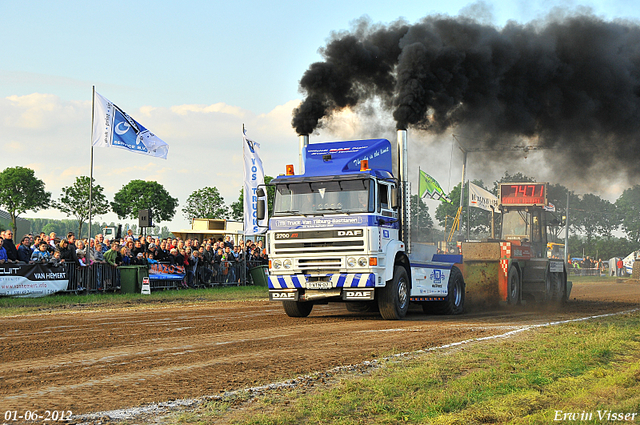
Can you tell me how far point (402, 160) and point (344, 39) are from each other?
5.66 metres

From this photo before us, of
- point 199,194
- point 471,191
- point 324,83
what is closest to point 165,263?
point 324,83

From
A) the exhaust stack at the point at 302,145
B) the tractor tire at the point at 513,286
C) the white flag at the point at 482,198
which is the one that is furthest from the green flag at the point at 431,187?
the exhaust stack at the point at 302,145

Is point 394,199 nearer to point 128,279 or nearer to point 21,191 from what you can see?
point 128,279

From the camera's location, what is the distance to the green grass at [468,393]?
17.1 feet

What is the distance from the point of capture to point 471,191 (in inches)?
1139

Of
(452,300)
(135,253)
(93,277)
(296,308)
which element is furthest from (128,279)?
(452,300)

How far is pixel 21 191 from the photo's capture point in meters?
64.3

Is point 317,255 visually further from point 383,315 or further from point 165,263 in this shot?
point 165,263

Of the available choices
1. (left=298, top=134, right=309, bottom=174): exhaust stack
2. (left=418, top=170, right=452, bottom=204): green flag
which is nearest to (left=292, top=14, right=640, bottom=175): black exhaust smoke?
(left=298, top=134, right=309, bottom=174): exhaust stack

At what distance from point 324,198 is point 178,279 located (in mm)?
12451

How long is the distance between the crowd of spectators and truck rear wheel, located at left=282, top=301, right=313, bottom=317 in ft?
28.3

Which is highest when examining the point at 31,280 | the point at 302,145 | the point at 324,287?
the point at 302,145

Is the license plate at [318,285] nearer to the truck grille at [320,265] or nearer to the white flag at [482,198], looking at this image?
the truck grille at [320,265]

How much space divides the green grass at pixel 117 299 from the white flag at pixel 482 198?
29.5ft
